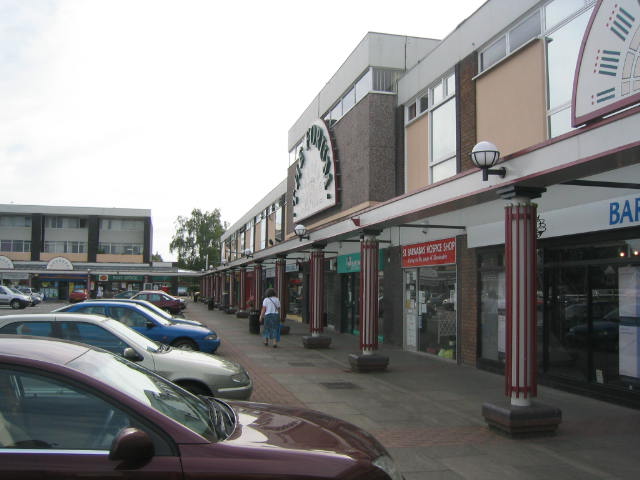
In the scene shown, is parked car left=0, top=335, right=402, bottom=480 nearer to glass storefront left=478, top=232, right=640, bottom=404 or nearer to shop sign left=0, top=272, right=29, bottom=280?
glass storefront left=478, top=232, right=640, bottom=404

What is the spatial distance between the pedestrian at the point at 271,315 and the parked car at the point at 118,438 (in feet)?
39.0

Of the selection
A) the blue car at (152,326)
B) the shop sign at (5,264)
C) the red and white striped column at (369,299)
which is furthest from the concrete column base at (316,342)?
the shop sign at (5,264)

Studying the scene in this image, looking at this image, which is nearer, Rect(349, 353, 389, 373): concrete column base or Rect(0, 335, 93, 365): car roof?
Rect(0, 335, 93, 365): car roof

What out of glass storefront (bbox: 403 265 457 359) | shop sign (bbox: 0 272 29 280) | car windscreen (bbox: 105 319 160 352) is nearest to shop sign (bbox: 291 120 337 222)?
glass storefront (bbox: 403 265 457 359)

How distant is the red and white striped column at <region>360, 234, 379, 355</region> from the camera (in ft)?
39.2

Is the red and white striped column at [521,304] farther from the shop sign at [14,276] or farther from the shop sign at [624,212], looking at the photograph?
the shop sign at [14,276]

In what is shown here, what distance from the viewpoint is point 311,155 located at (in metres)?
23.8

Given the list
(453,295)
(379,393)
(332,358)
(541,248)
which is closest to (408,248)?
(453,295)

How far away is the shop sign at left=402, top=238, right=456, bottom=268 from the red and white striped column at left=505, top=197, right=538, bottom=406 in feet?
19.4

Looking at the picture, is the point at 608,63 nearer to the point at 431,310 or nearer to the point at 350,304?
the point at 431,310

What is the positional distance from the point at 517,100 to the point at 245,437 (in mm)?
9961

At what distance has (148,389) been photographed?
3445mm

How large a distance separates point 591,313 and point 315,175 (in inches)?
597

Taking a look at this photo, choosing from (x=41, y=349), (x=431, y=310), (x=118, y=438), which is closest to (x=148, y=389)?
(x=41, y=349)
